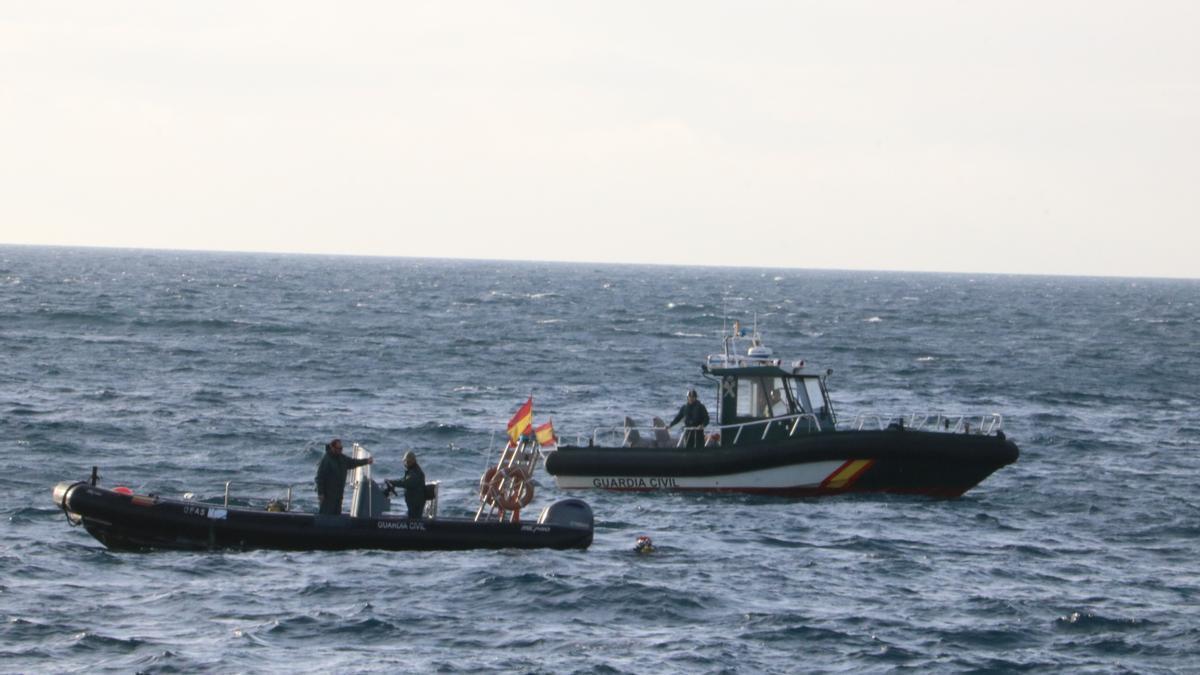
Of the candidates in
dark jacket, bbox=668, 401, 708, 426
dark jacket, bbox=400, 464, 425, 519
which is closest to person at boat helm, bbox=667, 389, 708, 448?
dark jacket, bbox=668, 401, 708, 426

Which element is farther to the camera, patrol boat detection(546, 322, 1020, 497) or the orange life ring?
patrol boat detection(546, 322, 1020, 497)

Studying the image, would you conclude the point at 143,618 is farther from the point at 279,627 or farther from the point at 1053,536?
the point at 1053,536

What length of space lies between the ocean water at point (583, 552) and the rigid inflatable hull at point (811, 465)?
0.37 metres

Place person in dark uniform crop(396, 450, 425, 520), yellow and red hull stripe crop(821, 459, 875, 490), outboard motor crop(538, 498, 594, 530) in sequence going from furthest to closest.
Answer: yellow and red hull stripe crop(821, 459, 875, 490) < outboard motor crop(538, 498, 594, 530) < person in dark uniform crop(396, 450, 425, 520)

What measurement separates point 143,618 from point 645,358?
44127 mm

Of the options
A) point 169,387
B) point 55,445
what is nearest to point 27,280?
point 169,387

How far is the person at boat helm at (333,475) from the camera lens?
22094mm

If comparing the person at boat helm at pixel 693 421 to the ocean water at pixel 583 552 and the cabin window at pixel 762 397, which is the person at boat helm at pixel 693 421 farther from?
the ocean water at pixel 583 552

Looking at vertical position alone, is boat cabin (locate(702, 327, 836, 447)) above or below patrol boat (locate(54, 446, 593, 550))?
above

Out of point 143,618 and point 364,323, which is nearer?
point 143,618

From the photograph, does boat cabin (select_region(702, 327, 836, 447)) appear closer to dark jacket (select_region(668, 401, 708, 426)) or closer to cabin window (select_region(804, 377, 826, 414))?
cabin window (select_region(804, 377, 826, 414))

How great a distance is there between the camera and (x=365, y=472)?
2295cm

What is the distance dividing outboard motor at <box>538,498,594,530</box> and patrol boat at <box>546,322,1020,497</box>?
4.94m

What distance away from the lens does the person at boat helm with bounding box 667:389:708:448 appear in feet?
93.3
